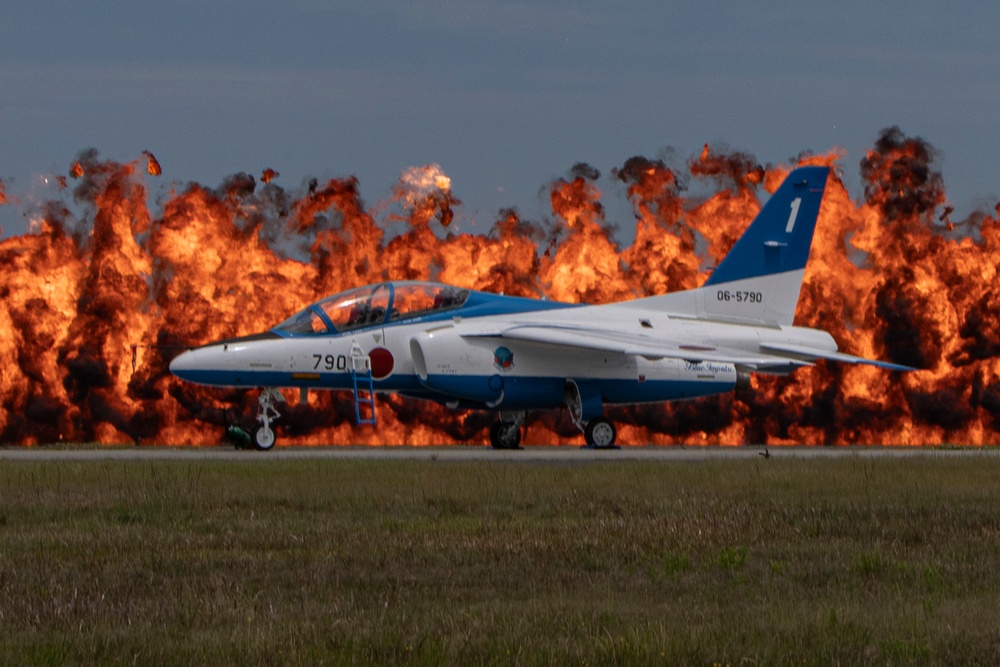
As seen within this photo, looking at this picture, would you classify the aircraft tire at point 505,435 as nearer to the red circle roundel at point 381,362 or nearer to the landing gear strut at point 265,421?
the red circle roundel at point 381,362

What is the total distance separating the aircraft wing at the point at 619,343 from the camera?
30.3 meters

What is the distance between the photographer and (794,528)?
1428 cm

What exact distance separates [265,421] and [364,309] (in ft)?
9.71

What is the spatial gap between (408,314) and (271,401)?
3.26 m

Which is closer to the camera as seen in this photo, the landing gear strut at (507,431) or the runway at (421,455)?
the runway at (421,455)

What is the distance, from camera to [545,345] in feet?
104

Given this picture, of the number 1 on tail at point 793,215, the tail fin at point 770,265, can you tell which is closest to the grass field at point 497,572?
the tail fin at point 770,265

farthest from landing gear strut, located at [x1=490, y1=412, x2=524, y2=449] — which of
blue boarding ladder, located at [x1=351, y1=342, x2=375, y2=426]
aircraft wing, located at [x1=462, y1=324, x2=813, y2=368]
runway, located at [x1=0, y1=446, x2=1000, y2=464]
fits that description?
blue boarding ladder, located at [x1=351, y1=342, x2=375, y2=426]

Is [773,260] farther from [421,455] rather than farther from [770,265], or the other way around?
[421,455]

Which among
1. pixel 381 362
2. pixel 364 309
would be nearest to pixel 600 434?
pixel 381 362

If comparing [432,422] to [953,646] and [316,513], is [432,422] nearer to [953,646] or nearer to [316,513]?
[316,513]

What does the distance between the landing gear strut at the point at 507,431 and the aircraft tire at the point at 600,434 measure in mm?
1595

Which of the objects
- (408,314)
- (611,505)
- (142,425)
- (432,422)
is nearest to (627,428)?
(432,422)

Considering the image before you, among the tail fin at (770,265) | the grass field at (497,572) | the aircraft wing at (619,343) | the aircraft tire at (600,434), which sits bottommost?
A: the grass field at (497,572)
